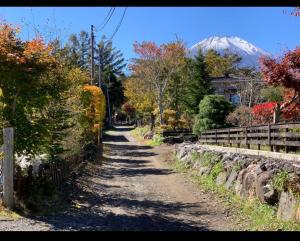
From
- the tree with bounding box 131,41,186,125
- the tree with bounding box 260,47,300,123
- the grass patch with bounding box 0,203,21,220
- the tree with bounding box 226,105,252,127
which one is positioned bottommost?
the grass patch with bounding box 0,203,21,220

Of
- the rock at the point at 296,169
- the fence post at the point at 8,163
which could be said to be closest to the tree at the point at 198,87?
the rock at the point at 296,169

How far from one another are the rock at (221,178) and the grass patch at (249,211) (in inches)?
5.9

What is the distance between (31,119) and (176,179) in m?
6.70

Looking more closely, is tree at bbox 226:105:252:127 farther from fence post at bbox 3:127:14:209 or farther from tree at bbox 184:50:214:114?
fence post at bbox 3:127:14:209

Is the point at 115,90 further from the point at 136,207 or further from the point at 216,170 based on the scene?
the point at 136,207

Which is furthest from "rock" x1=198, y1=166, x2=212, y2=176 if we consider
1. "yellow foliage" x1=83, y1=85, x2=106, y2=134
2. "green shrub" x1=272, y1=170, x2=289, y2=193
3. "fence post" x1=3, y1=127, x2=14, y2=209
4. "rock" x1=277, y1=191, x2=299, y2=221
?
"yellow foliage" x1=83, y1=85, x2=106, y2=134

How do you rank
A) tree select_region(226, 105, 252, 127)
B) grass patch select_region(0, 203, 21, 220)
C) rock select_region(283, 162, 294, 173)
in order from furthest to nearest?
tree select_region(226, 105, 252, 127), rock select_region(283, 162, 294, 173), grass patch select_region(0, 203, 21, 220)

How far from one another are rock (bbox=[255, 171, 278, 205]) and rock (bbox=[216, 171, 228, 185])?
2975 mm

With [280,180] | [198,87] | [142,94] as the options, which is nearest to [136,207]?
[280,180]

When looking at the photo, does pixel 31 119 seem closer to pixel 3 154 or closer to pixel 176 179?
pixel 3 154

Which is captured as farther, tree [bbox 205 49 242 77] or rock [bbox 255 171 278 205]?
tree [bbox 205 49 242 77]

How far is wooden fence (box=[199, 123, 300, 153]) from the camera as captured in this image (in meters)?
13.3

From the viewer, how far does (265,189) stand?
9.66m

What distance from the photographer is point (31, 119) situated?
464 inches
